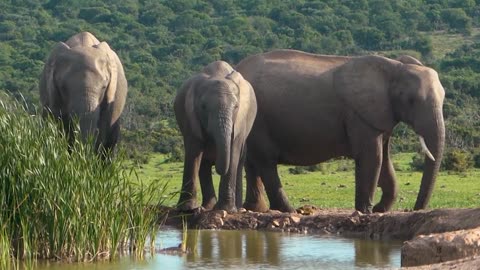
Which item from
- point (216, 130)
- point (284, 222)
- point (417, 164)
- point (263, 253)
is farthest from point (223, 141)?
point (417, 164)

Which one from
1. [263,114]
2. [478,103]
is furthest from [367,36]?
[263,114]

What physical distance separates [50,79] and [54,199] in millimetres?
5508

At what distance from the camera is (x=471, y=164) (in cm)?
2727

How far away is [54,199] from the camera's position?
13.6 metres

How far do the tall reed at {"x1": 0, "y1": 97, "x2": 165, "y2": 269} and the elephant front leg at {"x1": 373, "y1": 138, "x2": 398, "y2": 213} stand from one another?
19.2ft

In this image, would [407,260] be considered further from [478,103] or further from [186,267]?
[478,103]

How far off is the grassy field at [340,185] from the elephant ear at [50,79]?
1.50m

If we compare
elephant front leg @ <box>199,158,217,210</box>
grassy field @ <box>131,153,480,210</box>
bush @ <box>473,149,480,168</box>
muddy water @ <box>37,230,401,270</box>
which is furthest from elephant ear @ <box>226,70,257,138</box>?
bush @ <box>473,149,480,168</box>

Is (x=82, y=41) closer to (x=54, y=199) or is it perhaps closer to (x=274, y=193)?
(x=274, y=193)

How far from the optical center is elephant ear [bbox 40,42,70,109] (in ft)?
61.5

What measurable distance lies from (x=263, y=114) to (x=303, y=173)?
7.88 m

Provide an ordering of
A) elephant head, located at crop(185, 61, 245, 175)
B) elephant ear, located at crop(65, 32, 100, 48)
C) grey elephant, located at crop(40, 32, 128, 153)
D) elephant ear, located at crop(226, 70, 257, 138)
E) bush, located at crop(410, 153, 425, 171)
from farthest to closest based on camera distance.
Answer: bush, located at crop(410, 153, 425, 171) → elephant ear, located at crop(65, 32, 100, 48) → grey elephant, located at crop(40, 32, 128, 153) → elephant ear, located at crop(226, 70, 257, 138) → elephant head, located at crop(185, 61, 245, 175)

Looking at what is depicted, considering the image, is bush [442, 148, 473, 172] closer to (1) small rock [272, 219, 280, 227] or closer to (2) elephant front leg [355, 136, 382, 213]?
(2) elephant front leg [355, 136, 382, 213]

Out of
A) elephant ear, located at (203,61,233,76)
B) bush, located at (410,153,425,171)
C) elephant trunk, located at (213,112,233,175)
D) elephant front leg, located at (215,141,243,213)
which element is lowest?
bush, located at (410,153,425,171)
